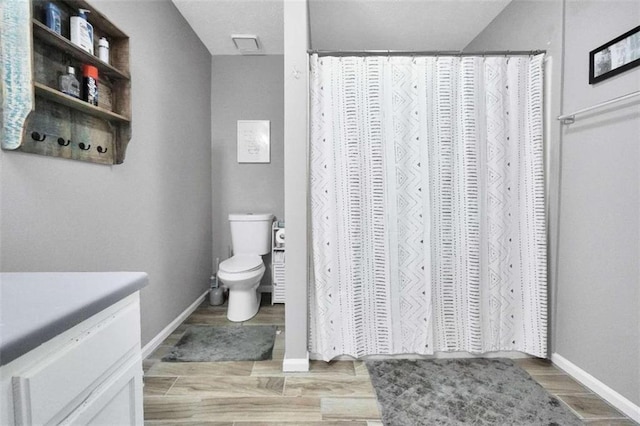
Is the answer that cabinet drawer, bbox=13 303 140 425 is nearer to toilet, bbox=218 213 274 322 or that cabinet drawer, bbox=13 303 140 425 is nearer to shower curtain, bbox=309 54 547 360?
shower curtain, bbox=309 54 547 360

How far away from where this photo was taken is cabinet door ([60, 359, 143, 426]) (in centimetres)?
61

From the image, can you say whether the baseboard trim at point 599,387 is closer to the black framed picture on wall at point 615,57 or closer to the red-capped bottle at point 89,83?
the black framed picture on wall at point 615,57

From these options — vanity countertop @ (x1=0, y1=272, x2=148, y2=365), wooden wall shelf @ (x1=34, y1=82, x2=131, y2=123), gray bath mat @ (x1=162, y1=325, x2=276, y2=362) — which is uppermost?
wooden wall shelf @ (x1=34, y1=82, x2=131, y2=123)

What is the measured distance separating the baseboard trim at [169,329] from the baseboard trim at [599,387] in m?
2.48

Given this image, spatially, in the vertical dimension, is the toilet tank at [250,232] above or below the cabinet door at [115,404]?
above

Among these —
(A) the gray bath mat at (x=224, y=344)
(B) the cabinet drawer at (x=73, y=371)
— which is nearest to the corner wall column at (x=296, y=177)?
(A) the gray bath mat at (x=224, y=344)

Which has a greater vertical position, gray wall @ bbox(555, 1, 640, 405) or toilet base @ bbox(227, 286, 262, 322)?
gray wall @ bbox(555, 1, 640, 405)

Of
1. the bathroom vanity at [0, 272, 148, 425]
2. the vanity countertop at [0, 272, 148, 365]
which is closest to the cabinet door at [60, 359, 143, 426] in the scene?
the bathroom vanity at [0, 272, 148, 425]

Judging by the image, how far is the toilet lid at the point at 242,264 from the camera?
94.2 inches

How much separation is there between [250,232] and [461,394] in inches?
80.3

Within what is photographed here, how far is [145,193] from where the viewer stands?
76.7 inches

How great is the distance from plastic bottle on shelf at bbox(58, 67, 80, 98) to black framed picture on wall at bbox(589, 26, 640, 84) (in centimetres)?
242

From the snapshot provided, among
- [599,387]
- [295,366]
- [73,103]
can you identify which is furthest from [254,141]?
[599,387]

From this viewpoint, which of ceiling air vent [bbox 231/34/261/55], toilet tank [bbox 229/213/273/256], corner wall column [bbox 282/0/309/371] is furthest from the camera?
toilet tank [bbox 229/213/273/256]
